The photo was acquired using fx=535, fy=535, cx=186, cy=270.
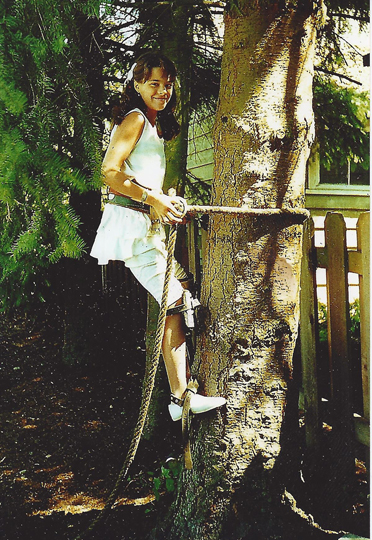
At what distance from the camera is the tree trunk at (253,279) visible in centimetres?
235

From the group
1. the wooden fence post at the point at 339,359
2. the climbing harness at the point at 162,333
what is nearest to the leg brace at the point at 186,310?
the climbing harness at the point at 162,333

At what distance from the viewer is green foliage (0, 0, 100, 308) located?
6.19 ft

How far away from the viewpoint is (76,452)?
3.92 metres

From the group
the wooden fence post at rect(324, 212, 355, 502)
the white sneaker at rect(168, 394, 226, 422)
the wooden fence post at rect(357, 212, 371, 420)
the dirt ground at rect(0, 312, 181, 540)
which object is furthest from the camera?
the dirt ground at rect(0, 312, 181, 540)

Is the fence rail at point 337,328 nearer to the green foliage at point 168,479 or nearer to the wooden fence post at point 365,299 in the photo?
the wooden fence post at point 365,299

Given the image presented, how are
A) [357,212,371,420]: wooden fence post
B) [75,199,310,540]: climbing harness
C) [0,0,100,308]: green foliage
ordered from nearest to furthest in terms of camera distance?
1. [0,0,100,308]: green foliage
2. [75,199,310,540]: climbing harness
3. [357,212,371,420]: wooden fence post

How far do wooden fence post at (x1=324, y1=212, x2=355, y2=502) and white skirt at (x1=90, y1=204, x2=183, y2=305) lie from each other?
3.23 feet

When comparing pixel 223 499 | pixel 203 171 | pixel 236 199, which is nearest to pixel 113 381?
pixel 223 499

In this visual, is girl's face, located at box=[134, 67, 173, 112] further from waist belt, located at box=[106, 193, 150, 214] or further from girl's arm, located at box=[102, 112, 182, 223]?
waist belt, located at box=[106, 193, 150, 214]

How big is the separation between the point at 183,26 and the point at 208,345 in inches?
84.2

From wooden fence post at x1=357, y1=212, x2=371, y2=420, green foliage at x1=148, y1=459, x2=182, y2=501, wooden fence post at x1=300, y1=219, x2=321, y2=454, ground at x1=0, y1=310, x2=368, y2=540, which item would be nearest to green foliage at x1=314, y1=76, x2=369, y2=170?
wooden fence post at x1=300, y1=219, x2=321, y2=454

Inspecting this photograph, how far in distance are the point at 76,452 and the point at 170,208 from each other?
2.45 metres

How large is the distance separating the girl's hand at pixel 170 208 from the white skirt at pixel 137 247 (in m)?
0.17

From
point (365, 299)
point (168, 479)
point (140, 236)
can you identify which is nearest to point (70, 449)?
point (168, 479)
